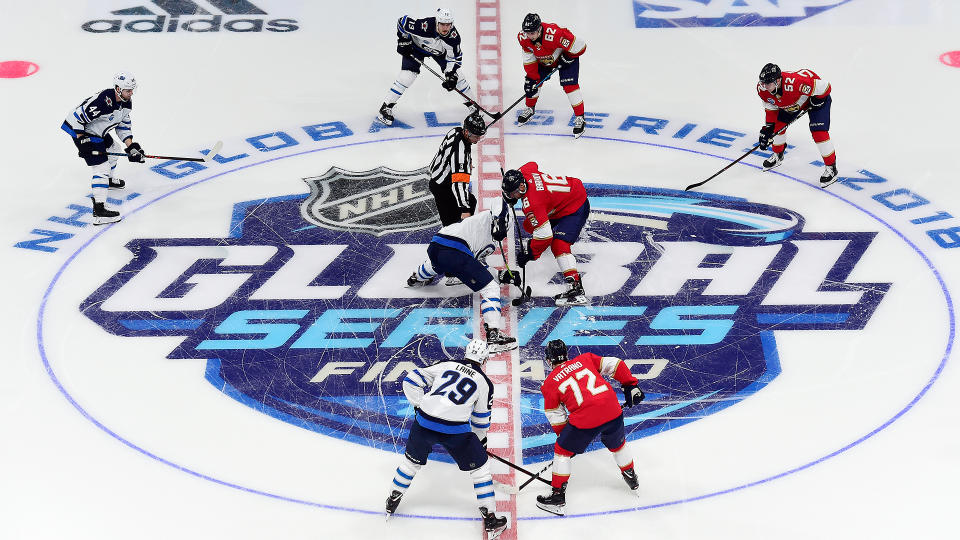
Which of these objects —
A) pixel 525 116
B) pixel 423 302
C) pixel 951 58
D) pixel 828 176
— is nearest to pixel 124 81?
pixel 423 302

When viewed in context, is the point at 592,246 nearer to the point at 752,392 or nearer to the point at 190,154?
the point at 752,392

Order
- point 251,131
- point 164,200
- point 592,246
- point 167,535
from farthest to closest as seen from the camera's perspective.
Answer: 1. point 251,131
2. point 164,200
3. point 592,246
4. point 167,535

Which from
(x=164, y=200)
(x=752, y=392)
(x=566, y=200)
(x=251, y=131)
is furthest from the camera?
(x=251, y=131)

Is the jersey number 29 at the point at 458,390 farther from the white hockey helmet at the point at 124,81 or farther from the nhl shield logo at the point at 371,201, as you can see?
the white hockey helmet at the point at 124,81

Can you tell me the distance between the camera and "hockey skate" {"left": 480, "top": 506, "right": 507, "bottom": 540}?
618 cm

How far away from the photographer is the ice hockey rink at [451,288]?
6.49 meters

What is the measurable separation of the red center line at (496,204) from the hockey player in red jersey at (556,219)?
10.7 inches

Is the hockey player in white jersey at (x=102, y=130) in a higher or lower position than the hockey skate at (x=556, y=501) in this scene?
higher

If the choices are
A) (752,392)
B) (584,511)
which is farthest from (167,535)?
(752,392)

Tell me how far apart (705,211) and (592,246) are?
102 centimetres

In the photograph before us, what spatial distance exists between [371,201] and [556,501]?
3.63 metres

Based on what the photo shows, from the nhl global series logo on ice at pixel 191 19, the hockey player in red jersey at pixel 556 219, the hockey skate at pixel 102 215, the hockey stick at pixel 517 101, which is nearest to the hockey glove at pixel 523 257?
the hockey player in red jersey at pixel 556 219

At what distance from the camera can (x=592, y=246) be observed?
28.6 feet

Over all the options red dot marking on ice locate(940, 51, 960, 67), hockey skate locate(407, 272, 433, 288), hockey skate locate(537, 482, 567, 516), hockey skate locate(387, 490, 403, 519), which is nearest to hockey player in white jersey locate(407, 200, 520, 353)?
hockey skate locate(407, 272, 433, 288)
